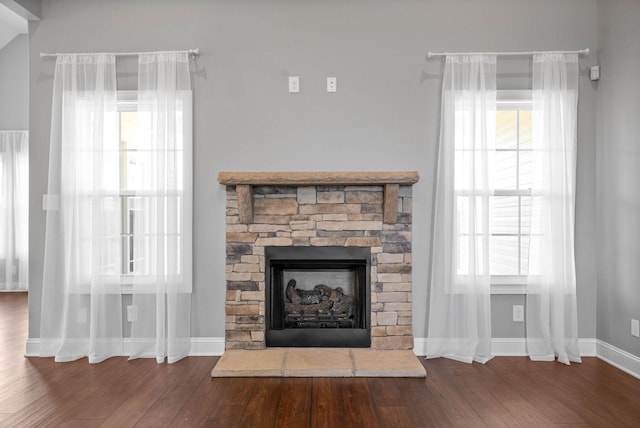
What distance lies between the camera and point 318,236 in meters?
3.49

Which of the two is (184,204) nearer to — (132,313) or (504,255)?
(132,313)

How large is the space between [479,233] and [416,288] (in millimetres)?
651

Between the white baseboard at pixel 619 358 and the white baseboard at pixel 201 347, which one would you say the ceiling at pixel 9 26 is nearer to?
the white baseboard at pixel 201 347

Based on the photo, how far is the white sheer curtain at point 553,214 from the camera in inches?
131

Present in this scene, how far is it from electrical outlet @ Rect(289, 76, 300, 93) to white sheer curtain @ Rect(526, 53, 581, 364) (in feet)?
6.02

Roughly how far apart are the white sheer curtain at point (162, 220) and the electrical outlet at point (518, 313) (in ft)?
8.42

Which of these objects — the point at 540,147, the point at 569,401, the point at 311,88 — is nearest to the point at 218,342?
the point at 311,88

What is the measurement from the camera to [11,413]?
244 cm

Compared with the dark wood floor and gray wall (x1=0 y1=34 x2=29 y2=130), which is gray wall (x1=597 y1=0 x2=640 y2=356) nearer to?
the dark wood floor

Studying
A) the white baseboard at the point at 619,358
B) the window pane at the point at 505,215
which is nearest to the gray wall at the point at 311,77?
the white baseboard at the point at 619,358

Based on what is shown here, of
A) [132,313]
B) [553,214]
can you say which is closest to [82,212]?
[132,313]

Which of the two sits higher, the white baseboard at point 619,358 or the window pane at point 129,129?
the window pane at point 129,129

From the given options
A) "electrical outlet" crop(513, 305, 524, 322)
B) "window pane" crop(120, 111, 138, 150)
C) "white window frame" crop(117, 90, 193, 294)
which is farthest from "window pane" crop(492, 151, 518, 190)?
"window pane" crop(120, 111, 138, 150)

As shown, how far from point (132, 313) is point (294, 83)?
220 centimetres
